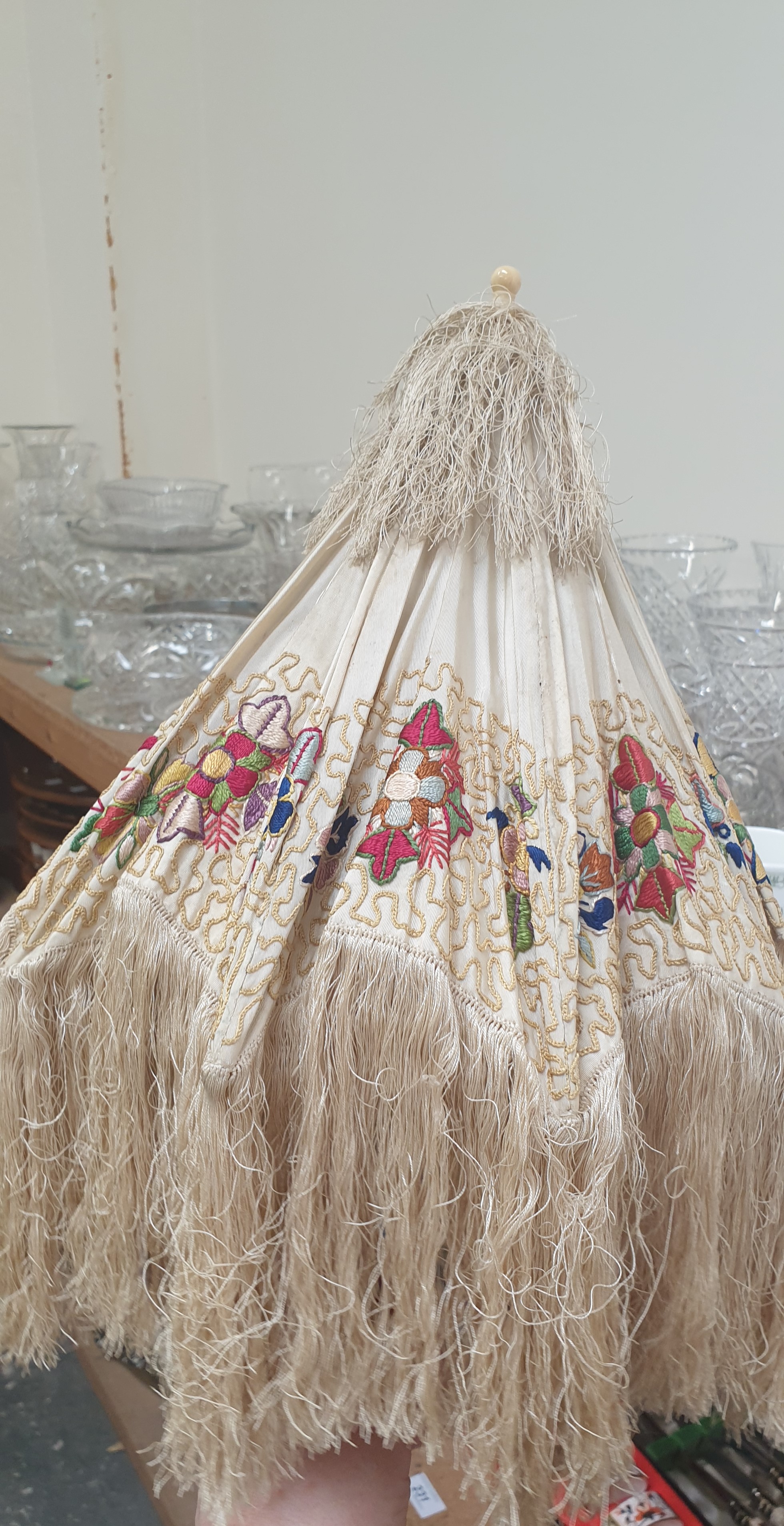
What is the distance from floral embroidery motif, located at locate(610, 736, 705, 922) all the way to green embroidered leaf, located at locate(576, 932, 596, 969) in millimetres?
24

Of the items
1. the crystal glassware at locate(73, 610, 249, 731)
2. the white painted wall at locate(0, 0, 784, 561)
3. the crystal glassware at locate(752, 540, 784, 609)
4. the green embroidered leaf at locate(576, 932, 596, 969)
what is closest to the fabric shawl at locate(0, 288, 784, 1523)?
the green embroidered leaf at locate(576, 932, 596, 969)

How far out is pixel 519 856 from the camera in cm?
40

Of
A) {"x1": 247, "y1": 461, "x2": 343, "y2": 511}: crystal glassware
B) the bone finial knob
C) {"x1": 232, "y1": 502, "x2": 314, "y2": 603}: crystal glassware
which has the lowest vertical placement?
{"x1": 232, "y1": 502, "x2": 314, "y2": 603}: crystal glassware

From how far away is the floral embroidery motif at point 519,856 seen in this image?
39cm

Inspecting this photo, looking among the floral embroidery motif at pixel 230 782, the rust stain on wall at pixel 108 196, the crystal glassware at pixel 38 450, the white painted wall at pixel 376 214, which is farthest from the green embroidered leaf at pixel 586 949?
the rust stain on wall at pixel 108 196

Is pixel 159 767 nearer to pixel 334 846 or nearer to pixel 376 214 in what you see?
pixel 334 846

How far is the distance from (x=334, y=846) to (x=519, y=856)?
0.07 meters

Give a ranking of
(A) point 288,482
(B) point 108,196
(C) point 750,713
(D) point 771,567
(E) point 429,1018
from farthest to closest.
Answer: (B) point 108,196 → (A) point 288,482 → (D) point 771,567 → (C) point 750,713 → (E) point 429,1018

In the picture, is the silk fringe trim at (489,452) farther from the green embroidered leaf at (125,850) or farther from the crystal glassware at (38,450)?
the crystal glassware at (38,450)

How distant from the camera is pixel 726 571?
2.96 feet

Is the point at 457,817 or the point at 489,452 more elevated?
the point at 489,452

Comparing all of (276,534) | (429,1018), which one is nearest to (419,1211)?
(429,1018)

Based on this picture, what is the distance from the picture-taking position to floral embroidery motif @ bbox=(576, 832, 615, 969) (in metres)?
0.39

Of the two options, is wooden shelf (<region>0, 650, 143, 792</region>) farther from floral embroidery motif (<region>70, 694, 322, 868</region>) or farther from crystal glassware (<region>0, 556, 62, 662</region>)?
floral embroidery motif (<region>70, 694, 322, 868</region>)
